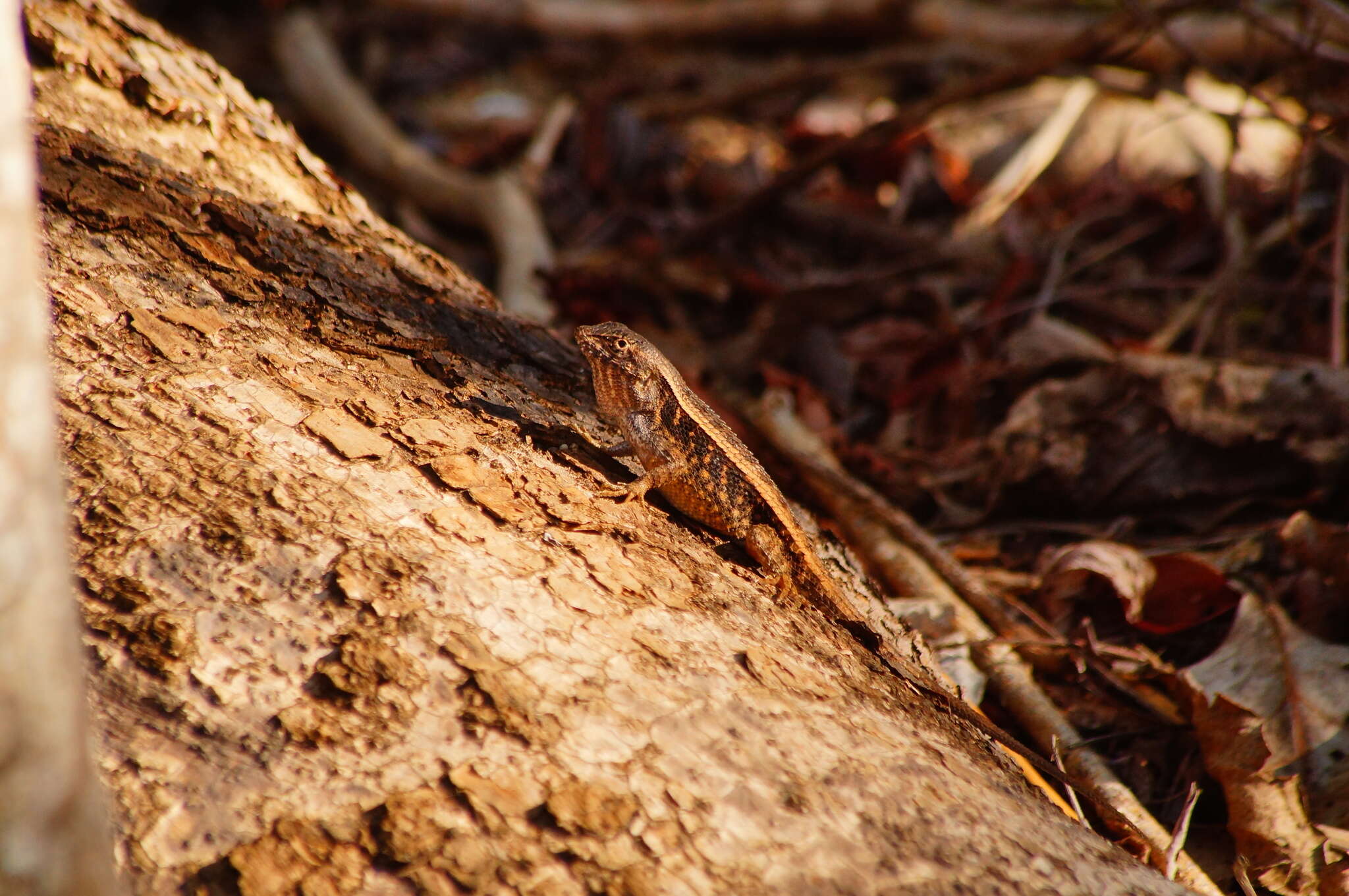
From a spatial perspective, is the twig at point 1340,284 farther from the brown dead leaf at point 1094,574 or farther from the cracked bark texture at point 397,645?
the cracked bark texture at point 397,645

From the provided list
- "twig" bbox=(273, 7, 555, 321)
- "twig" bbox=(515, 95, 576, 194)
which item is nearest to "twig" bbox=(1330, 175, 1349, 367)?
"twig" bbox=(273, 7, 555, 321)

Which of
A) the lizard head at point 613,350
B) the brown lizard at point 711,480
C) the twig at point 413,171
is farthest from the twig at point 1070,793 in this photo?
the twig at point 413,171

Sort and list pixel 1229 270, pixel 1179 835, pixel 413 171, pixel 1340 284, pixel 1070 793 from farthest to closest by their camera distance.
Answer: pixel 413 171 < pixel 1229 270 < pixel 1340 284 < pixel 1070 793 < pixel 1179 835

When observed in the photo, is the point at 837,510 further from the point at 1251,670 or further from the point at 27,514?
the point at 27,514

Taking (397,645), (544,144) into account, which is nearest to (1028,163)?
(544,144)

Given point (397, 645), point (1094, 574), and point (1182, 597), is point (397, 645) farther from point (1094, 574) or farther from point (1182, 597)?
point (1182, 597)

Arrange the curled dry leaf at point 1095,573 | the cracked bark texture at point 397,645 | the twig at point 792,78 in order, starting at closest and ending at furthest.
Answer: the cracked bark texture at point 397,645, the curled dry leaf at point 1095,573, the twig at point 792,78

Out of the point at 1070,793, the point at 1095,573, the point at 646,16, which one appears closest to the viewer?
the point at 1070,793
